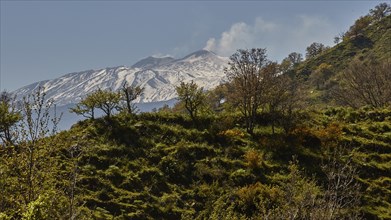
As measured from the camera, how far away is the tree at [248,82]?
35.6 meters

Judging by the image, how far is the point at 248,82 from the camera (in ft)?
118

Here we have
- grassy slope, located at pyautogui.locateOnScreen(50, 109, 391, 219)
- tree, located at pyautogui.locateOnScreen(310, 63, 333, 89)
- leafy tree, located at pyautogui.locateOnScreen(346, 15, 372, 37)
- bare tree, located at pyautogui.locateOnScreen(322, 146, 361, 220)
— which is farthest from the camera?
leafy tree, located at pyautogui.locateOnScreen(346, 15, 372, 37)

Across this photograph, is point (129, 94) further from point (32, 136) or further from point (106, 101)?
point (32, 136)

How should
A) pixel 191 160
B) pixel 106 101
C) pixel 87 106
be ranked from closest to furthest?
pixel 191 160 → pixel 87 106 → pixel 106 101

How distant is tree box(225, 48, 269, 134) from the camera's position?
117 ft

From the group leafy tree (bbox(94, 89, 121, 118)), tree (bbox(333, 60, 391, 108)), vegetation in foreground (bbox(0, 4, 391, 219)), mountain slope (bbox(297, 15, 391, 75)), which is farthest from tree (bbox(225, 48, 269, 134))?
mountain slope (bbox(297, 15, 391, 75))

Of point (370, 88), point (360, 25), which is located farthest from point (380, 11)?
point (370, 88)

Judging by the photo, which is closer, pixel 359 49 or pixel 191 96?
pixel 191 96

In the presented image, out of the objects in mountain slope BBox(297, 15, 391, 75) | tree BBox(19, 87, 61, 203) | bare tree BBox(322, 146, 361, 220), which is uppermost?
mountain slope BBox(297, 15, 391, 75)

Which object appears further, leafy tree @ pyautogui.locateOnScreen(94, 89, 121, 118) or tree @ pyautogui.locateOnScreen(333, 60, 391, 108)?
tree @ pyautogui.locateOnScreen(333, 60, 391, 108)

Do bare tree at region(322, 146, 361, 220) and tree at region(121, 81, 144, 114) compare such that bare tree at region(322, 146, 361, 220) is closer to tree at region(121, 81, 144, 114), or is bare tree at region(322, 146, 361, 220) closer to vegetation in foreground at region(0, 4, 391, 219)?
vegetation in foreground at region(0, 4, 391, 219)

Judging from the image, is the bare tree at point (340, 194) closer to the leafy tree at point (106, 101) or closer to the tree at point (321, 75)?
the leafy tree at point (106, 101)

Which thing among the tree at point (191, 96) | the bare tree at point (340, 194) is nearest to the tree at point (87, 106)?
the tree at point (191, 96)

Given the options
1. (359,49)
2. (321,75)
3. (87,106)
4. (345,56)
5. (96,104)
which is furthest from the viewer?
(345,56)
